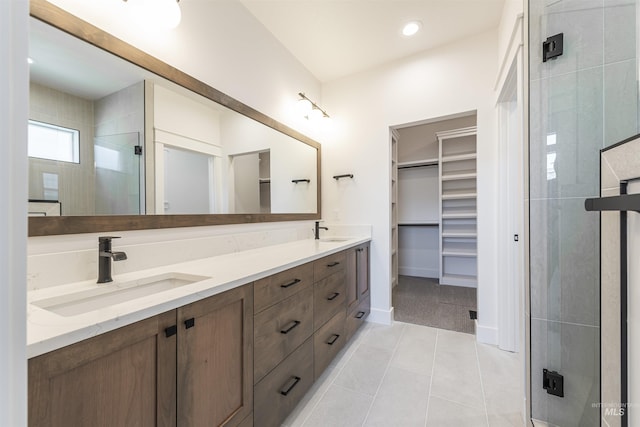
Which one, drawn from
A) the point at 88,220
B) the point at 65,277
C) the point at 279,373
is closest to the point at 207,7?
the point at 88,220

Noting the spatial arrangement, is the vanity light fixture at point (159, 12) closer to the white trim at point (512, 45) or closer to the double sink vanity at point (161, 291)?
the double sink vanity at point (161, 291)

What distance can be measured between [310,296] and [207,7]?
1979 mm

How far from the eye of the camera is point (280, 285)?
1.31 metres

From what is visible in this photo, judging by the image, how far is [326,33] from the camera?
7.41ft

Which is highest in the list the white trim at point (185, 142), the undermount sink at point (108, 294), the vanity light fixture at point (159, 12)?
the vanity light fixture at point (159, 12)

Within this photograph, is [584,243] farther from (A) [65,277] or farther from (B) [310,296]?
(A) [65,277]

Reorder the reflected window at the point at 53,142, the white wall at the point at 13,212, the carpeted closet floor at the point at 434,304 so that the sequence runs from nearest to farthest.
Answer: the white wall at the point at 13,212
the reflected window at the point at 53,142
the carpeted closet floor at the point at 434,304

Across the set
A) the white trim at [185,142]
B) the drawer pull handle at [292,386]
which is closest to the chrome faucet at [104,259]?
the white trim at [185,142]

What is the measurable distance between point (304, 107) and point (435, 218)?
2.93 meters

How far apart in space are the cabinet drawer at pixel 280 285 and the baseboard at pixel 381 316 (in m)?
1.38

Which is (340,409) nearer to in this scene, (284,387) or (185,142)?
(284,387)

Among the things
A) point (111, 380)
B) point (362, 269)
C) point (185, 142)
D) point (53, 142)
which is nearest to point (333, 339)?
point (362, 269)

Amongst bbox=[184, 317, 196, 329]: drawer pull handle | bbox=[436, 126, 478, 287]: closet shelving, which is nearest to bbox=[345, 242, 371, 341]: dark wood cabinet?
bbox=[184, 317, 196, 329]: drawer pull handle

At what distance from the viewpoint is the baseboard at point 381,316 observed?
8.57ft
